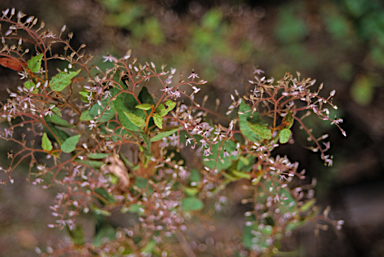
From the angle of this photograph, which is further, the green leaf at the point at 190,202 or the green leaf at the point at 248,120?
the green leaf at the point at 190,202

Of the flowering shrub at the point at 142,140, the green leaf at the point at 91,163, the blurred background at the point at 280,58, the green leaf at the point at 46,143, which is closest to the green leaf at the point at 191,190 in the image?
the flowering shrub at the point at 142,140

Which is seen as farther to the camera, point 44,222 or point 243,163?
point 44,222

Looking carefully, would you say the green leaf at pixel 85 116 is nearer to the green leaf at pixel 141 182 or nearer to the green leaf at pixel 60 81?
the green leaf at pixel 60 81

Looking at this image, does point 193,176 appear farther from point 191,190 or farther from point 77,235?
point 77,235

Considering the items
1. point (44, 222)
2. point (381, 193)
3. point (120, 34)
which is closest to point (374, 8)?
point (381, 193)

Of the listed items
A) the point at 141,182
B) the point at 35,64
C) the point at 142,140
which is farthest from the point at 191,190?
the point at 35,64

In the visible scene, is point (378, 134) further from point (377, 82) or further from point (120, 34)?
point (120, 34)
